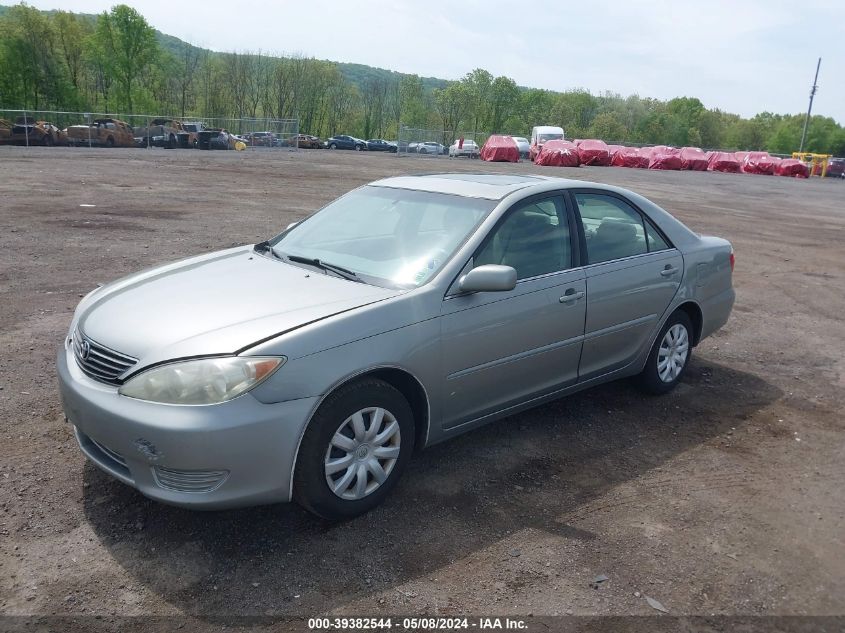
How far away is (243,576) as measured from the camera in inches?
122

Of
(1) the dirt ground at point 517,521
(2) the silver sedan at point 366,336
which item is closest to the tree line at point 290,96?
(1) the dirt ground at point 517,521

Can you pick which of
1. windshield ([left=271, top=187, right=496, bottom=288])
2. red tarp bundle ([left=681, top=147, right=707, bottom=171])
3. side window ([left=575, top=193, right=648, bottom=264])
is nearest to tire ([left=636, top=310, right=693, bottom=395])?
side window ([left=575, top=193, right=648, bottom=264])

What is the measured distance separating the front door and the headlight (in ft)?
3.56

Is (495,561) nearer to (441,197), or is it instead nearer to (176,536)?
(176,536)

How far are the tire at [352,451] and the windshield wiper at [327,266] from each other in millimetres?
765

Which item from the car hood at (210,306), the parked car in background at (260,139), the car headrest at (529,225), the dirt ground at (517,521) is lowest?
the dirt ground at (517,521)

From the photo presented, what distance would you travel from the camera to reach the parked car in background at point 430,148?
57344 millimetres

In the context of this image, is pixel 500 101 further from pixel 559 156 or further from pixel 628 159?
pixel 559 156

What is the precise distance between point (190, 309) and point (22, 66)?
77.8m

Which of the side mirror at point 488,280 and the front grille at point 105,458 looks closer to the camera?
the front grille at point 105,458

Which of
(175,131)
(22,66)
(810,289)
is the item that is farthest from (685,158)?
(22,66)

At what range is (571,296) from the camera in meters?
4.51

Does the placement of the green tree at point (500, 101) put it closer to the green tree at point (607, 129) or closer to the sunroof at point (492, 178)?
the green tree at point (607, 129)

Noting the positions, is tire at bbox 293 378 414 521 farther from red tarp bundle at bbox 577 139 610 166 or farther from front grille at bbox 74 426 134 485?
red tarp bundle at bbox 577 139 610 166
